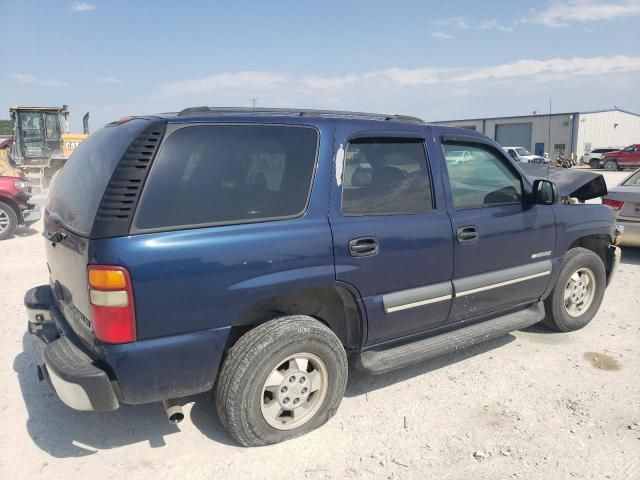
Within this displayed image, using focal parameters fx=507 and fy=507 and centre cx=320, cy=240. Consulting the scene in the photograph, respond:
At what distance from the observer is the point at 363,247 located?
3.02 meters

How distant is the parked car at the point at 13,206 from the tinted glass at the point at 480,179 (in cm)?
858

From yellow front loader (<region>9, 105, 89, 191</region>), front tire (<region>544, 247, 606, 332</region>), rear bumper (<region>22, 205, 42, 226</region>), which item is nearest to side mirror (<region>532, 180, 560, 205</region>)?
front tire (<region>544, 247, 606, 332</region>)

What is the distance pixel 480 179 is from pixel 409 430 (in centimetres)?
190

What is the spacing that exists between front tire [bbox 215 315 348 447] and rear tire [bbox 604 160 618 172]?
3444 centimetres

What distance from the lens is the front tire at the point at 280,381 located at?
274 cm

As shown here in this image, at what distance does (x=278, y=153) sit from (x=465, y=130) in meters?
1.65

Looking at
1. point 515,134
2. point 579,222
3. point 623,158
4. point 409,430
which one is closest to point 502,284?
point 579,222

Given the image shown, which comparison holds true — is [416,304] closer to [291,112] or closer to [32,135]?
[291,112]

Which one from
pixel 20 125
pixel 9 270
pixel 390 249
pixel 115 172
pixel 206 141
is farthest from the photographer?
pixel 20 125

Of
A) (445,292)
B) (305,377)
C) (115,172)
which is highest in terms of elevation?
(115,172)

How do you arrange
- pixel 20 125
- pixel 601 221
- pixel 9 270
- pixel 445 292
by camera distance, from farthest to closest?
pixel 20 125 < pixel 9 270 < pixel 601 221 < pixel 445 292

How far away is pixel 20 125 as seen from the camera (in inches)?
750

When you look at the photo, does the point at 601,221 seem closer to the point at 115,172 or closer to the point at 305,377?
the point at 305,377

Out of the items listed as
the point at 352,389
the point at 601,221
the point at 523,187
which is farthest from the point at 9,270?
the point at 601,221
